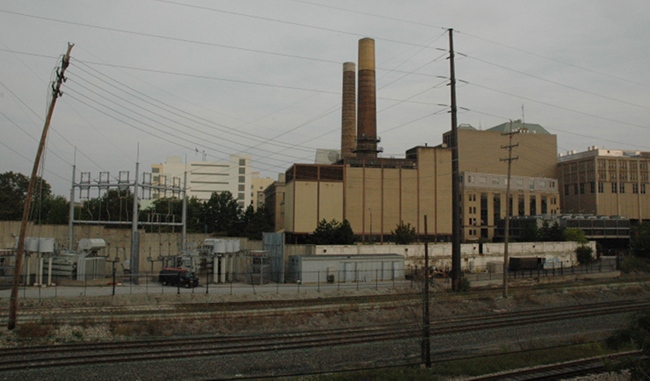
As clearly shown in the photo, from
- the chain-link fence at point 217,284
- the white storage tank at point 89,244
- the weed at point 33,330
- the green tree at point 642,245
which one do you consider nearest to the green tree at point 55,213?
the chain-link fence at point 217,284

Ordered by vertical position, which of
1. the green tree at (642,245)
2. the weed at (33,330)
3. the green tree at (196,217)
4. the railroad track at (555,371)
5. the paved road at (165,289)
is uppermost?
the green tree at (196,217)

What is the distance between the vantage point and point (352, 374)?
16.0m

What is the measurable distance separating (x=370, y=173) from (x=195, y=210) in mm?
36831

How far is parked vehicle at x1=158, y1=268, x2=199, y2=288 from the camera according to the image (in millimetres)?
36281

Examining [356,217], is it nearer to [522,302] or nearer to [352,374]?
[522,302]

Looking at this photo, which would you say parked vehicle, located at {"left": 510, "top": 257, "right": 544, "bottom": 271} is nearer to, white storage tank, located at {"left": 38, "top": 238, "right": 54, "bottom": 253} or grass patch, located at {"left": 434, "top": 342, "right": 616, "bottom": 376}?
grass patch, located at {"left": 434, "top": 342, "right": 616, "bottom": 376}

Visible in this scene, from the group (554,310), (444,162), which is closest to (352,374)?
(554,310)

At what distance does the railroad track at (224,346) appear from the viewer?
17672mm

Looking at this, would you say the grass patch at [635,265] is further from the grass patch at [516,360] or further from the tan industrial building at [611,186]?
the tan industrial building at [611,186]

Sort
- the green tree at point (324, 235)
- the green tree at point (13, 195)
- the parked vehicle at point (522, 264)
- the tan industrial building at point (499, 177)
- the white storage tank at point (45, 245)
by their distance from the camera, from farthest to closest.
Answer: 1. the tan industrial building at point (499, 177)
2. the green tree at point (13, 195)
3. the green tree at point (324, 235)
4. the parked vehicle at point (522, 264)
5. the white storage tank at point (45, 245)

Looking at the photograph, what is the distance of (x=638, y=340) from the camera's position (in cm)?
1114

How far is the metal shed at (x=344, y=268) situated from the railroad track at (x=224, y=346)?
15754 mm

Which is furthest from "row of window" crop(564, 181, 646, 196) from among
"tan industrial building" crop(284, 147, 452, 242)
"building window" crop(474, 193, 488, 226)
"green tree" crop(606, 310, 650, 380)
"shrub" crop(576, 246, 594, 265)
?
"green tree" crop(606, 310, 650, 380)

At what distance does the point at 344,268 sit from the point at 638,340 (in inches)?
1260
